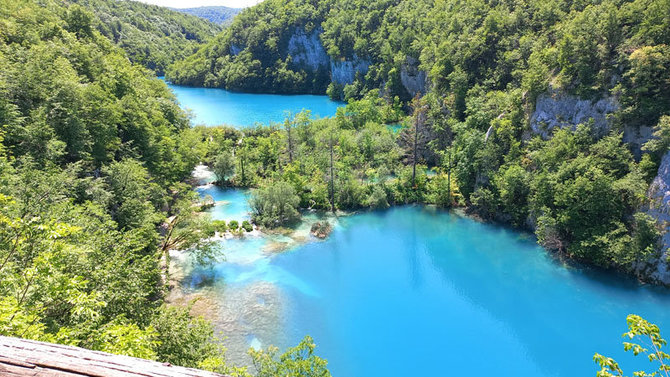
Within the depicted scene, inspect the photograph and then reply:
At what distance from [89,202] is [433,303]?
74.6 feet

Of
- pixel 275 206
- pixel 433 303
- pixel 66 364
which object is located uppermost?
pixel 66 364

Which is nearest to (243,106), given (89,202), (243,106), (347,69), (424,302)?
(243,106)

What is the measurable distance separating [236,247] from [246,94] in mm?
85945

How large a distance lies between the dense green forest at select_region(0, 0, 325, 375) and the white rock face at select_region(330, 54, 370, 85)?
53706 mm

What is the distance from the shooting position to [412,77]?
68375mm

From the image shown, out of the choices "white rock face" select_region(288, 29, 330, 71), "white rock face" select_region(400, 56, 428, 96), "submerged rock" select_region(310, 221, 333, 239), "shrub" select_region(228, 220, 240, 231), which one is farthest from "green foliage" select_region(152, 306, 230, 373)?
"white rock face" select_region(288, 29, 330, 71)

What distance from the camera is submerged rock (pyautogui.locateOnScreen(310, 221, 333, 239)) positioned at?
34.7 metres

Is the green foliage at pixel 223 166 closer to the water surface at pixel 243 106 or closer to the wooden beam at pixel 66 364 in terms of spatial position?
the water surface at pixel 243 106

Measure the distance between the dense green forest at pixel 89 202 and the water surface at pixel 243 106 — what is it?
72.4 ft

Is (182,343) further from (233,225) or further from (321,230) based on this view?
(321,230)

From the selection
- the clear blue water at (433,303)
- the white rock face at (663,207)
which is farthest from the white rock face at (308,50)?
the white rock face at (663,207)

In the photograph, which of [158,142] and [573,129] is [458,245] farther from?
[158,142]

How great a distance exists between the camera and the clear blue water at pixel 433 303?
2214cm

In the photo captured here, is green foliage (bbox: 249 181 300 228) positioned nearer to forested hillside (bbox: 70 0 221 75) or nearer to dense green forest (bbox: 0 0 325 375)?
dense green forest (bbox: 0 0 325 375)
